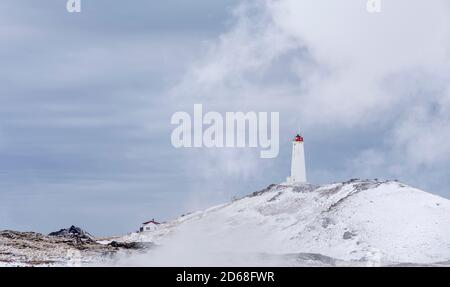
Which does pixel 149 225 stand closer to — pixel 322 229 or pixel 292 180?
pixel 292 180

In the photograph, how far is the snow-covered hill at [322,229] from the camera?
63.2 meters

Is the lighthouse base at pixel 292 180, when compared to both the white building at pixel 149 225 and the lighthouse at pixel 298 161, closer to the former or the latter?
the lighthouse at pixel 298 161

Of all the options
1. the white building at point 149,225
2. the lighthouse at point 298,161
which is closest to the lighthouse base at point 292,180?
the lighthouse at point 298,161

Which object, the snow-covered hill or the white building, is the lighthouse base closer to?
the snow-covered hill

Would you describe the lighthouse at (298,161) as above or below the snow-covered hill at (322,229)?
above

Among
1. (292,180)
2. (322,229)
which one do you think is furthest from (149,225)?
(322,229)

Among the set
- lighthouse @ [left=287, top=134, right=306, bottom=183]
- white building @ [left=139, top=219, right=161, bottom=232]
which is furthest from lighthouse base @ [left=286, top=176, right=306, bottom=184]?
white building @ [left=139, top=219, right=161, bottom=232]

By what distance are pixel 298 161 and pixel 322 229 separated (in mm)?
21736

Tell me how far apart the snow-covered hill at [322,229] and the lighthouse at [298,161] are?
234cm

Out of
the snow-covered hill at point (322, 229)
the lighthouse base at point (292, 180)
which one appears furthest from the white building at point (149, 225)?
the lighthouse base at point (292, 180)

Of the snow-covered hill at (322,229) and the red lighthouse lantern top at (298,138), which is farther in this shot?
the red lighthouse lantern top at (298,138)

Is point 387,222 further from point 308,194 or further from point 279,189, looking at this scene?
point 279,189
